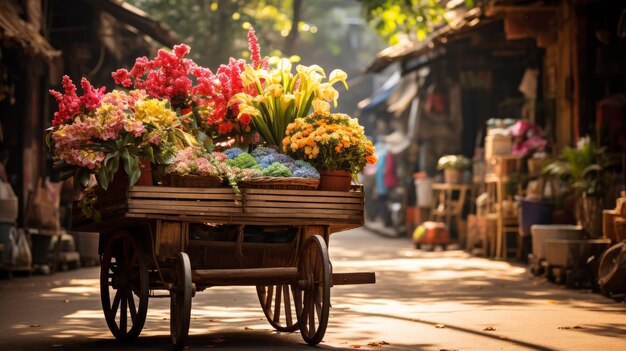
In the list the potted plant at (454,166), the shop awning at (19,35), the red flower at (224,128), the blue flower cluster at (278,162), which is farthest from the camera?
the potted plant at (454,166)

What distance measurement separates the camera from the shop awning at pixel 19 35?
15828 millimetres

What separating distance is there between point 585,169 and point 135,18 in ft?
31.7

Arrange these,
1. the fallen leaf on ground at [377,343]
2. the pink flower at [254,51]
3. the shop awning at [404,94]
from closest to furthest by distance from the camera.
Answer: the fallen leaf on ground at [377,343] < the pink flower at [254,51] < the shop awning at [404,94]

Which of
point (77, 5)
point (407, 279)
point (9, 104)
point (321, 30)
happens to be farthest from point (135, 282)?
point (321, 30)

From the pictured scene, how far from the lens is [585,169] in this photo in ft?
59.4

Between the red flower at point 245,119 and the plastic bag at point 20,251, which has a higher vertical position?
the red flower at point 245,119

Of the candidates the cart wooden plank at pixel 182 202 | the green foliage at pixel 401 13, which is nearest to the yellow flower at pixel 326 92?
the cart wooden plank at pixel 182 202

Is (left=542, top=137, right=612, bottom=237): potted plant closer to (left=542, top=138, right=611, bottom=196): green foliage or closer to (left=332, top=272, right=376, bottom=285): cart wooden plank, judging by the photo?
(left=542, top=138, right=611, bottom=196): green foliage

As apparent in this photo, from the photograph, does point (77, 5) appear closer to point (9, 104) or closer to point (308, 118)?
point (9, 104)

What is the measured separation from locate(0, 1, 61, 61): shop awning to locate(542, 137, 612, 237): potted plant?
778 cm

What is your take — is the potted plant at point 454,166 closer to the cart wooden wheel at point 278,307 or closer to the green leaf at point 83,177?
the cart wooden wheel at point 278,307

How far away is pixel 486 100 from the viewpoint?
2930 centimetres

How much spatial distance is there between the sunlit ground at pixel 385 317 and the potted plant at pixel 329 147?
1352mm

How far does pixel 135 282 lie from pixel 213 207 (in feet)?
3.47
